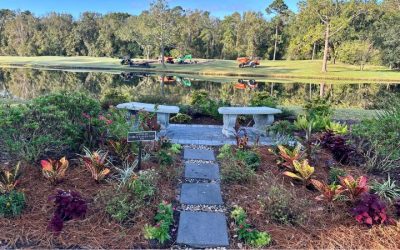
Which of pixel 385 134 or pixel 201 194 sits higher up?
pixel 385 134

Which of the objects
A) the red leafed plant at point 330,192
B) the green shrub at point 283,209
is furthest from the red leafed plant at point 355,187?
the green shrub at point 283,209

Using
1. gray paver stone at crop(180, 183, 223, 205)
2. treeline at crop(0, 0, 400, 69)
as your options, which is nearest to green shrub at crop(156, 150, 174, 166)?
gray paver stone at crop(180, 183, 223, 205)

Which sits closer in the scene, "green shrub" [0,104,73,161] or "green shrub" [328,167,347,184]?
"green shrub" [0,104,73,161]

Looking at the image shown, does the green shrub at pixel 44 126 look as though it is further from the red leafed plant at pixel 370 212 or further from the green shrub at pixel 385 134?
the green shrub at pixel 385 134

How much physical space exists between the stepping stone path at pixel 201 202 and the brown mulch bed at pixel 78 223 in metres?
0.26

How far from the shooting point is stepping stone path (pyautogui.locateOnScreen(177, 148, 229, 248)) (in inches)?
106

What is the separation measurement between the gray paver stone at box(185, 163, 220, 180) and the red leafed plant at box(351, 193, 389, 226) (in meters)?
1.61

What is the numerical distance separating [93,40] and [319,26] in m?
30.4

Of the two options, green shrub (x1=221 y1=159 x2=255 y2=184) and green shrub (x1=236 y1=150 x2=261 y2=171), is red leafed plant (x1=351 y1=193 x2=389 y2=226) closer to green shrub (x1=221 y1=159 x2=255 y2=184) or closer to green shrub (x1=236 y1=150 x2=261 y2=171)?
green shrub (x1=221 y1=159 x2=255 y2=184)

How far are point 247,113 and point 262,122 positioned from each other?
2.05 feet

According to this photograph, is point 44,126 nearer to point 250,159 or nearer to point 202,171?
point 202,171

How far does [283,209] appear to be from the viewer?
2975mm

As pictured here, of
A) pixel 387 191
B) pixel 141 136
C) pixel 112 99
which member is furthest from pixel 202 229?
pixel 112 99

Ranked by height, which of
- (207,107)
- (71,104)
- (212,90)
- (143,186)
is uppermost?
(71,104)
